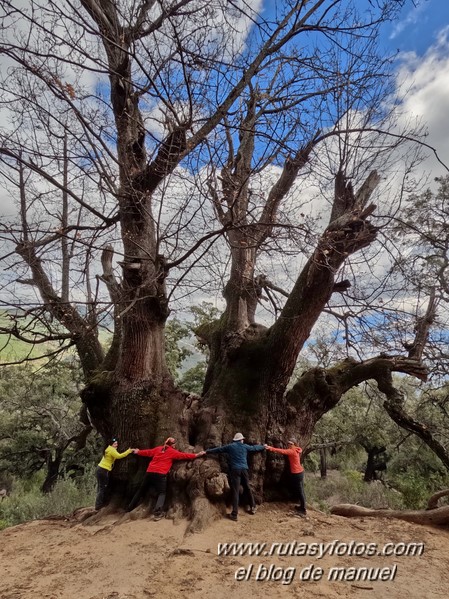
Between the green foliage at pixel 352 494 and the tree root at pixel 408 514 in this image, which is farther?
the green foliage at pixel 352 494

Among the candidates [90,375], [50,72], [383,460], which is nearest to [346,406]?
[383,460]

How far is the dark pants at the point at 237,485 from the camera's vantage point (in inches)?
200

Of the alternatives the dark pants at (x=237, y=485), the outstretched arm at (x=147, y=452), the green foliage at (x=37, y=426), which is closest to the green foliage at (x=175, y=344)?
the green foliage at (x=37, y=426)

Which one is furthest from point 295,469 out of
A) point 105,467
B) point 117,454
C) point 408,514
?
point 105,467

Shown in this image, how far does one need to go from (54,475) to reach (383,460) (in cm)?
1704

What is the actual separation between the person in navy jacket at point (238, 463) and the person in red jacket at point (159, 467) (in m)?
0.38

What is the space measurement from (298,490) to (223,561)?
2.47 meters

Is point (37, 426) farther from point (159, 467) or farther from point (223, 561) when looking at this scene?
point (223, 561)

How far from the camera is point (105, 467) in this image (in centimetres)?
580

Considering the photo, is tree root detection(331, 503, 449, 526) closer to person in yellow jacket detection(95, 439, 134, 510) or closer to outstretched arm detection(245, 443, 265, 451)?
outstretched arm detection(245, 443, 265, 451)

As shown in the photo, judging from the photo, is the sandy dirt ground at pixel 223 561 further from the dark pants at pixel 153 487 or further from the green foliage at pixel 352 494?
the green foliage at pixel 352 494

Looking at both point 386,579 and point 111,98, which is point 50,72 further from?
point 386,579

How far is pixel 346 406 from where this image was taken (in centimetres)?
1783

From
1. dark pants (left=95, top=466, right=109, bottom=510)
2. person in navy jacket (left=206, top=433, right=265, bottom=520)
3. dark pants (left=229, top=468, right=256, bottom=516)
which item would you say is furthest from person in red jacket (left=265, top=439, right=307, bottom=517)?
dark pants (left=95, top=466, right=109, bottom=510)
